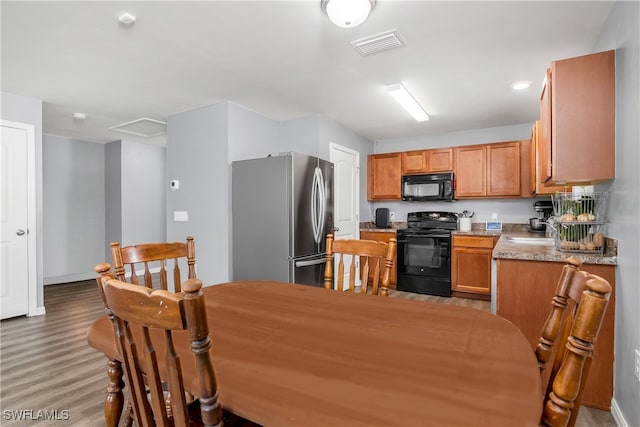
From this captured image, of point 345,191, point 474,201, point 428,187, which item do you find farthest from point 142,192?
point 474,201

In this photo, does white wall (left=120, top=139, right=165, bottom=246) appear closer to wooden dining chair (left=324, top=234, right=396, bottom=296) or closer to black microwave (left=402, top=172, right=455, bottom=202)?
black microwave (left=402, top=172, right=455, bottom=202)

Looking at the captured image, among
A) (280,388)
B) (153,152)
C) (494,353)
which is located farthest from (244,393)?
(153,152)

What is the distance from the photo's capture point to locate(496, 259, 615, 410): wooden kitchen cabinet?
6.04 feet

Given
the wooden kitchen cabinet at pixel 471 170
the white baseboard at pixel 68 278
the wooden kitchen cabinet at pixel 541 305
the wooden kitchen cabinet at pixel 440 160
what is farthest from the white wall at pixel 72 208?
the wooden kitchen cabinet at pixel 541 305

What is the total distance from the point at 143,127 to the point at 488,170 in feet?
16.2

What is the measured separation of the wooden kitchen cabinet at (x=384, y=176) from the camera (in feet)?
16.9

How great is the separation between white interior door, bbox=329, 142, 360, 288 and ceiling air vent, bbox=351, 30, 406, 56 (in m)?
1.87

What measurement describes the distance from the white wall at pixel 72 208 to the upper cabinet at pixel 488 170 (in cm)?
598

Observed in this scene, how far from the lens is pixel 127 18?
2.06m

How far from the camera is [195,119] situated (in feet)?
12.8

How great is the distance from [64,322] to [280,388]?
3739 millimetres

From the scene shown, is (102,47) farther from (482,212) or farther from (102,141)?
(482,212)

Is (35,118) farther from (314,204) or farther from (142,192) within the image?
(314,204)

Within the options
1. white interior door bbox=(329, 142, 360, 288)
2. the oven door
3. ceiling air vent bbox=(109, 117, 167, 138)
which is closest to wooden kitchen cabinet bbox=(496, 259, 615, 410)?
the oven door
